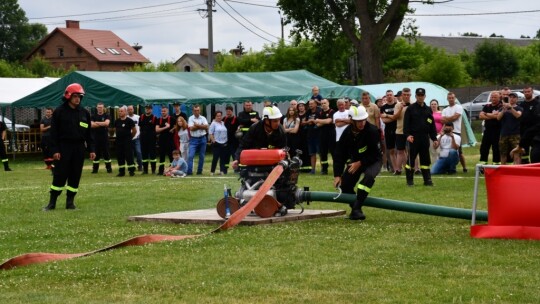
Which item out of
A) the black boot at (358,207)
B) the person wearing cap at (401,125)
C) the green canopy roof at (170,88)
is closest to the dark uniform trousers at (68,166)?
the black boot at (358,207)

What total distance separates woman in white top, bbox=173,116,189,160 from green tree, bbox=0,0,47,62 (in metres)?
112

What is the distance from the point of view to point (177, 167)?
2656cm

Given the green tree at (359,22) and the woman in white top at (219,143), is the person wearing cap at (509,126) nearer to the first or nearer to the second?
the woman in white top at (219,143)

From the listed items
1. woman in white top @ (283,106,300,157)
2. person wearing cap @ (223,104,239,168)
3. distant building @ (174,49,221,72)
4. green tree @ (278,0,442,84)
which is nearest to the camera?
woman in white top @ (283,106,300,157)

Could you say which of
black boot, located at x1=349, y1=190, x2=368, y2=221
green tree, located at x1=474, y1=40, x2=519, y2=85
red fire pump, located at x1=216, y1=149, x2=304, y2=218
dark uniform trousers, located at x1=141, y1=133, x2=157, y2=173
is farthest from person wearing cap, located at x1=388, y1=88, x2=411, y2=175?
green tree, located at x1=474, y1=40, x2=519, y2=85

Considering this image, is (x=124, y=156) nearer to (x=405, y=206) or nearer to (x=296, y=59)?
(x=405, y=206)

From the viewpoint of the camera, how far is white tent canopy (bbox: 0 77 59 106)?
4020 cm

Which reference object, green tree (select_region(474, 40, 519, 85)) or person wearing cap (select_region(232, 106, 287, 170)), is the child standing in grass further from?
green tree (select_region(474, 40, 519, 85))

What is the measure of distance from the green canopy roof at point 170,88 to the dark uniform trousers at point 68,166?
662 inches

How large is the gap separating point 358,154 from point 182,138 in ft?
45.7

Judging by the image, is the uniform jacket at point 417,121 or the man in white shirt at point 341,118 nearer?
the uniform jacket at point 417,121

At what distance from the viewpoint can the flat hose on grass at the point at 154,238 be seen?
1056cm

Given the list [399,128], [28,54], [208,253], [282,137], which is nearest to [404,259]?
[208,253]

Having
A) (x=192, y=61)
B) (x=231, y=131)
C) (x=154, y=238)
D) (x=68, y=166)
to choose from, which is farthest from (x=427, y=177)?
(x=192, y=61)
